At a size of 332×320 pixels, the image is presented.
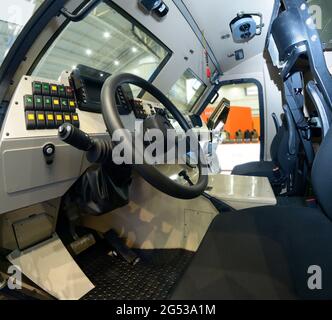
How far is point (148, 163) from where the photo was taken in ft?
1.65

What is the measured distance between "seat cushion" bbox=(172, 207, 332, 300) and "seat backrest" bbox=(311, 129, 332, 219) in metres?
0.18

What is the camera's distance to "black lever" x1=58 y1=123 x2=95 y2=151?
0.51 m

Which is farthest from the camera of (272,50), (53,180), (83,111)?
(272,50)

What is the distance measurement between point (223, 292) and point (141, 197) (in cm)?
78

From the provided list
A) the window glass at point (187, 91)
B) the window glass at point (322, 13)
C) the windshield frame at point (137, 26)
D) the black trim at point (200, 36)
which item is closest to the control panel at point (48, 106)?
the windshield frame at point (137, 26)

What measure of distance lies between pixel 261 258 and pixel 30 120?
88cm

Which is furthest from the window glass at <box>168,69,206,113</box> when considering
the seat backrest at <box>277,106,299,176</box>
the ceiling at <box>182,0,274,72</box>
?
the seat backrest at <box>277,106,299,176</box>

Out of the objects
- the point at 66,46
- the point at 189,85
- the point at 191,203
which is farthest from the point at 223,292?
the point at 189,85

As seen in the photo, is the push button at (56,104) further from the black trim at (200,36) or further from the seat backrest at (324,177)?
the black trim at (200,36)

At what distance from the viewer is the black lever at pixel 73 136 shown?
51 centimetres

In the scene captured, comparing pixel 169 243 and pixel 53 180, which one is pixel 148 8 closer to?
pixel 53 180

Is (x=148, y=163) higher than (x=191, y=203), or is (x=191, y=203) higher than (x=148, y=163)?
(x=148, y=163)

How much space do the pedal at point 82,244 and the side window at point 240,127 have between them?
3.68m

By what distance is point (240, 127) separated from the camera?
678 cm
